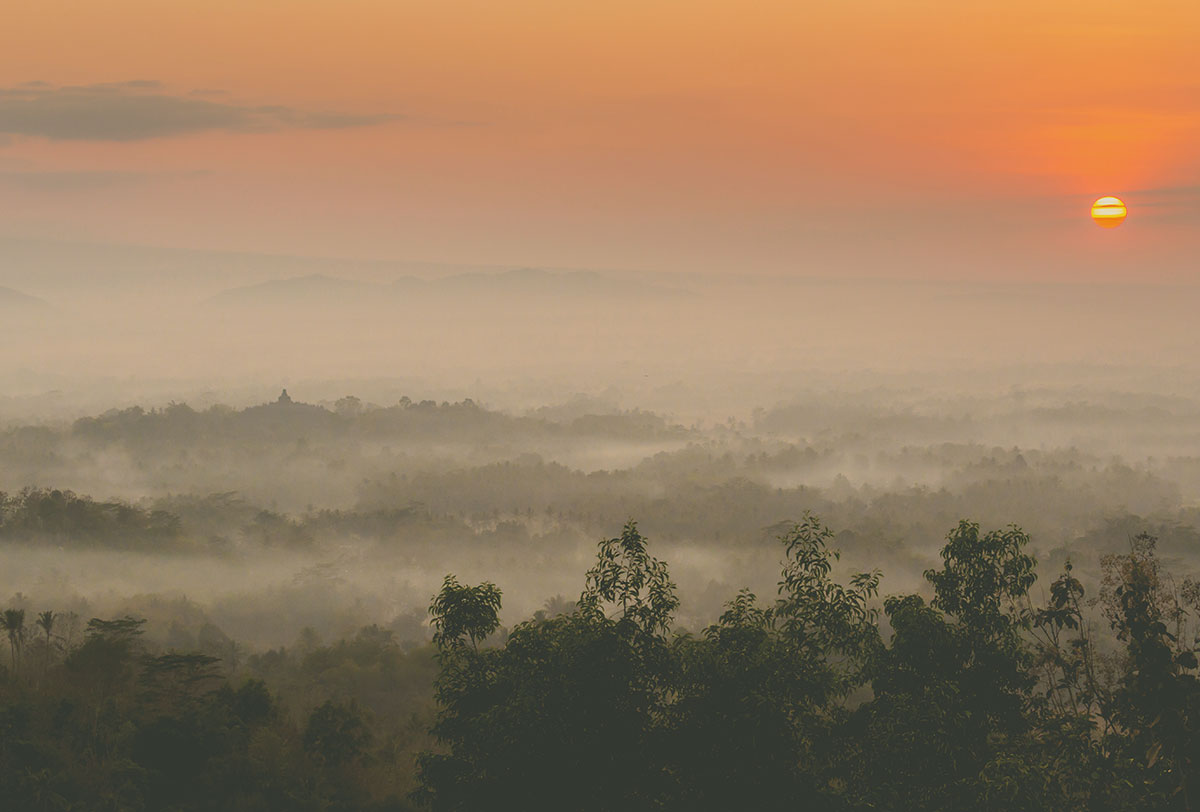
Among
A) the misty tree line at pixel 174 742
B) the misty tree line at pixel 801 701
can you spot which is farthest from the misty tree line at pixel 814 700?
the misty tree line at pixel 174 742

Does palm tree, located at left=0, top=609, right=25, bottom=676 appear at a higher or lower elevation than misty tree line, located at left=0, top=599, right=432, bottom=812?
higher

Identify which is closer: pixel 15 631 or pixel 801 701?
pixel 801 701

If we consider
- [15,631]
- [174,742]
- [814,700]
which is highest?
[15,631]

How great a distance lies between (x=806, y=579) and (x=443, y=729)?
917 cm

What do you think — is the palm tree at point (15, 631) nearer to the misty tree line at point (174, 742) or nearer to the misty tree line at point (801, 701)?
the misty tree line at point (174, 742)

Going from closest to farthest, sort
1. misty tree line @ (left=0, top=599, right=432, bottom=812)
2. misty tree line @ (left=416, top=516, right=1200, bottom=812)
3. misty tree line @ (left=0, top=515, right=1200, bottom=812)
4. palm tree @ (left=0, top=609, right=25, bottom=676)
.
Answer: misty tree line @ (left=0, top=515, right=1200, bottom=812)
misty tree line @ (left=416, top=516, right=1200, bottom=812)
misty tree line @ (left=0, top=599, right=432, bottom=812)
palm tree @ (left=0, top=609, right=25, bottom=676)

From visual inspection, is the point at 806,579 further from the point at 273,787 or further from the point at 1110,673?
the point at 273,787

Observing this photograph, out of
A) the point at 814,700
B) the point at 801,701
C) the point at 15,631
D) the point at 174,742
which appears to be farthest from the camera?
the point at 15,631

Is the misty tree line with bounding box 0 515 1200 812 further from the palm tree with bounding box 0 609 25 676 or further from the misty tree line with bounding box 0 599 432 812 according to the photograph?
the palm tree with bounding box 0 609 25 676

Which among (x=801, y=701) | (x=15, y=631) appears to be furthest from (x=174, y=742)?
(x=15, y=631)

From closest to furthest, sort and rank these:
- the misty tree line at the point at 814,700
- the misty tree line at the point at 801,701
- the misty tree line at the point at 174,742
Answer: the misty tree line at the point at 814,700 → the misty tree line at the point at 801,701 → the misty tree line at the point at 174,742

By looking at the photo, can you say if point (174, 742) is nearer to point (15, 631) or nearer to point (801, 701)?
point (801, 701)

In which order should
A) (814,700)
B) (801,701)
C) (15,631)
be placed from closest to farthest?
(801,701)
(814,700)
(15,631)

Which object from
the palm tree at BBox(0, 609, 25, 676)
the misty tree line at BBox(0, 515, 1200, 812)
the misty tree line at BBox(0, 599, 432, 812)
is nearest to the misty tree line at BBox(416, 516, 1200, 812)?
the misty tree line at BBox(0, 515, 1200, 812)
